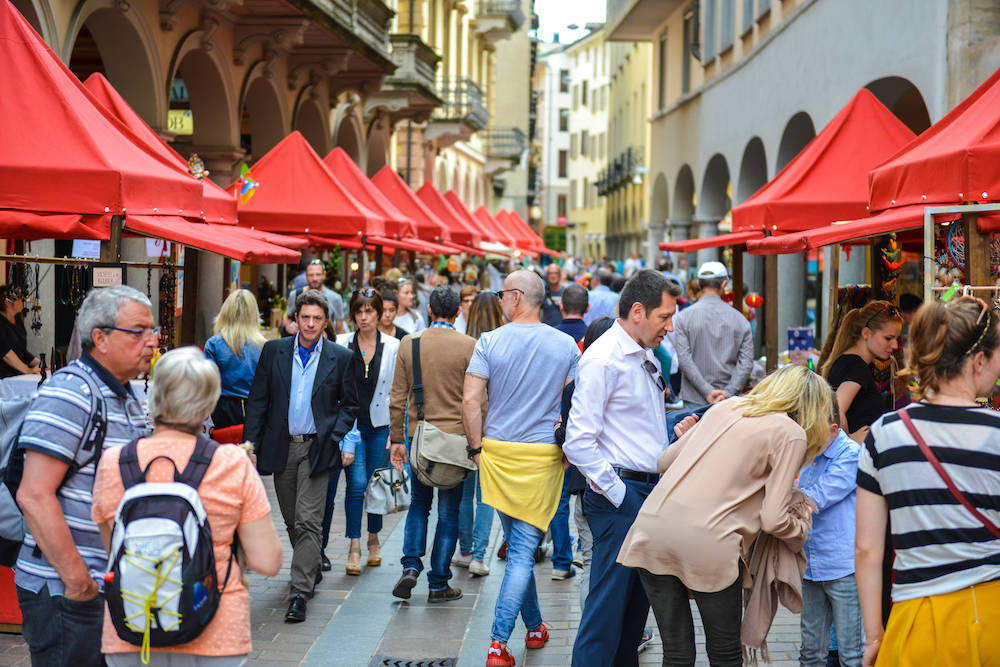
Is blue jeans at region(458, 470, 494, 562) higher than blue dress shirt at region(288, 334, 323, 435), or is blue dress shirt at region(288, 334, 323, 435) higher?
blue dress shirt at region(288, 334, 323, 435)

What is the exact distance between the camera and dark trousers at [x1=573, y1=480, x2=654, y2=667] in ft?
17.3

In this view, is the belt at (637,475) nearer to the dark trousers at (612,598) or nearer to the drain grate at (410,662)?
the dark trousers at (612,598)

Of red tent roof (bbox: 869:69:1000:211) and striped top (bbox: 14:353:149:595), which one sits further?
red tent roof (bbox: 869:69:1000:211)

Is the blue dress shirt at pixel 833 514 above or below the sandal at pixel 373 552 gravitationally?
above

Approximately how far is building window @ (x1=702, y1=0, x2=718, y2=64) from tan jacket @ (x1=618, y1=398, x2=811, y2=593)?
21.8m

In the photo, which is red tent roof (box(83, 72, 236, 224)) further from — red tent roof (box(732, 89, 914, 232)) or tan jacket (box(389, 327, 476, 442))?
red tent roof (box(732, 89, 914, 232))

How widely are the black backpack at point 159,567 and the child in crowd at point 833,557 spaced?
279 centimetres

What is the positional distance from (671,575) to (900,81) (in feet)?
35.6

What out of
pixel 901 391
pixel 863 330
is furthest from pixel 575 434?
pixel 901 391

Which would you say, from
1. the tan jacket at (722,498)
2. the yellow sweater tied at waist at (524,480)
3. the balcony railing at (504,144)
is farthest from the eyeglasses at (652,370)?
the balcony railing at (504,144)

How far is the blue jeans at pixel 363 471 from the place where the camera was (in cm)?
819

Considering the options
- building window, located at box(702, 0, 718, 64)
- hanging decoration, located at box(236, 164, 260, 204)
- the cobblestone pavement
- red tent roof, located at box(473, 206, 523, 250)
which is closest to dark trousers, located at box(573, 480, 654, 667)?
the cobblestone pavement

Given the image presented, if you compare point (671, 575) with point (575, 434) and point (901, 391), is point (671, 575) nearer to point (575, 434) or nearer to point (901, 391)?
point (575, 434)

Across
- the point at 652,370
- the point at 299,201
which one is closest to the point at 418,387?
the point at 652,370
